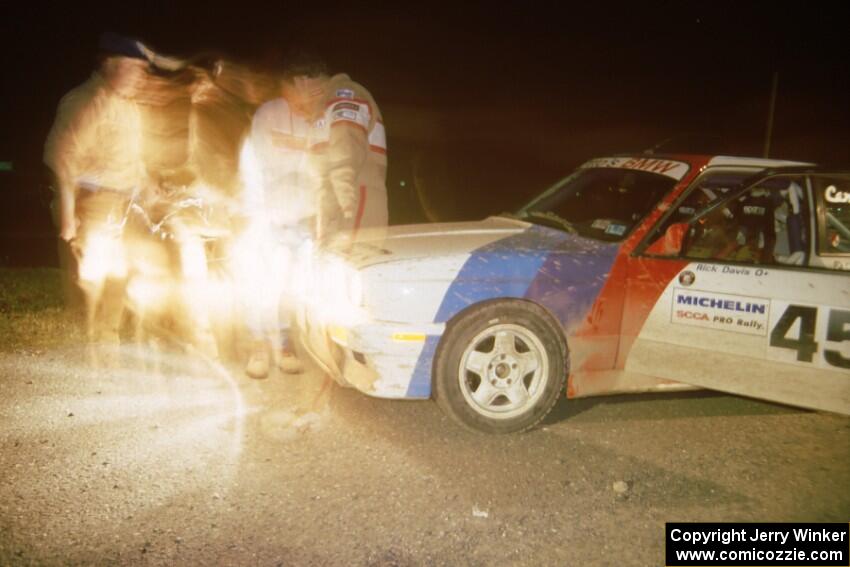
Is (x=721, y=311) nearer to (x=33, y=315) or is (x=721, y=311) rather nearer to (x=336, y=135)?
(x=336, y=135)

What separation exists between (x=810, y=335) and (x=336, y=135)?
10.6 feet

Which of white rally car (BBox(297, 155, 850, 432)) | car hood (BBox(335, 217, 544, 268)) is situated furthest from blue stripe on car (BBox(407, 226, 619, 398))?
car hood (BBox(335, 217, 544, 268))

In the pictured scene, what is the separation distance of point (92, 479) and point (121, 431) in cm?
60

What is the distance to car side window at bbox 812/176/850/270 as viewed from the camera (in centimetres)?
440

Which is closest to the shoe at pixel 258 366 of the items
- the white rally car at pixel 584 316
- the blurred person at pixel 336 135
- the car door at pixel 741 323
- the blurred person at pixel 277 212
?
the blurred person at pixel 277 212

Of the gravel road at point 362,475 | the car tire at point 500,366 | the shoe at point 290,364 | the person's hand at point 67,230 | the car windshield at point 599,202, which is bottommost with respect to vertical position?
the gravel road at point 362,475

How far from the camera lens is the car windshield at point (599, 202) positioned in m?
4.37

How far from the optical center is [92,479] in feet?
10.7

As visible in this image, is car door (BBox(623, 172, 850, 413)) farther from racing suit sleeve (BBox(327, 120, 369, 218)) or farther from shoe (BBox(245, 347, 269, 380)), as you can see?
shoe (BBox(245, 347, 269, 380))

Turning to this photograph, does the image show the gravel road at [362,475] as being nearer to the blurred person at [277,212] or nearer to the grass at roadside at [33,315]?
the blurred person at [277,212]

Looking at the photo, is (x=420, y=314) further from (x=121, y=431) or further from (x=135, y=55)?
(x=135, y=55)

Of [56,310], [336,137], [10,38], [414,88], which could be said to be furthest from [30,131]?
[336,137]

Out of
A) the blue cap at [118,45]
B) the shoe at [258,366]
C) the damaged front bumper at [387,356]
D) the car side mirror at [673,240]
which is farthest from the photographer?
the blue cap at [118,45]

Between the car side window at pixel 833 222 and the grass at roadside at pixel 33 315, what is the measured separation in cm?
555
